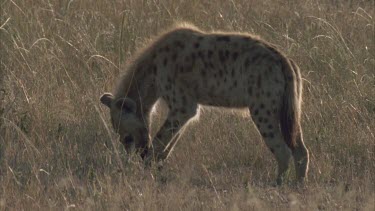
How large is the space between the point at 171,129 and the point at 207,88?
361mm

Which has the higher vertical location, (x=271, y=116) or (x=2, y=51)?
(x=271, y=116)

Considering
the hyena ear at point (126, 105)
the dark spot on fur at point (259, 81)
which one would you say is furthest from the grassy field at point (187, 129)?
the dark spot on fur at point (259, 81)

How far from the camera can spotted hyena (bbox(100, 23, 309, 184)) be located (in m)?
6.47

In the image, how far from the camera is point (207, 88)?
6891mm

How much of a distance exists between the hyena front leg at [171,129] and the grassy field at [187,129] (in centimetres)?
11

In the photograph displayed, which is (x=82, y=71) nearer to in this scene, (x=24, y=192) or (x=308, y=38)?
(x=308, y=38)

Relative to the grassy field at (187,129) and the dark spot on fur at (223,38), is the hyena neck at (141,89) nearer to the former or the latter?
the grassy field at (187,129)

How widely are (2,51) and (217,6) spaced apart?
7.75ft

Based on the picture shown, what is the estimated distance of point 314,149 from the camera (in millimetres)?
7102

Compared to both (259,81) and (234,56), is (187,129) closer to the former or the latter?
(234,56)

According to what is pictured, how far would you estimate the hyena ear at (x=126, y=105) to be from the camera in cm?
707

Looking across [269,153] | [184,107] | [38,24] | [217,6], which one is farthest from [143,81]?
[217,6]

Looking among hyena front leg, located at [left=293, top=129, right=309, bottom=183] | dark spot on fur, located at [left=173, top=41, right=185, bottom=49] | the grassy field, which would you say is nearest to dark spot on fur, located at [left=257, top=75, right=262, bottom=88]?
hyena front leg, located at [left=293, top=129, right=309, bottom=183]

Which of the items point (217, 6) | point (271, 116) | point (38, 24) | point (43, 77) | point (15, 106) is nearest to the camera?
point (271, 116)
